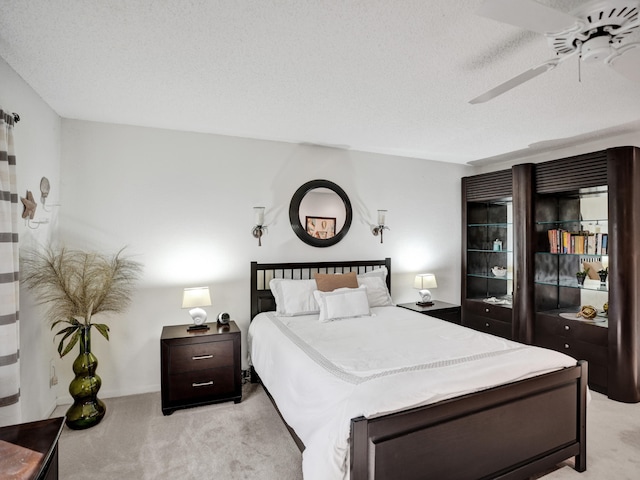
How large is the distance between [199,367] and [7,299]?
1545mm

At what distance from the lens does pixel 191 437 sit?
2.65m

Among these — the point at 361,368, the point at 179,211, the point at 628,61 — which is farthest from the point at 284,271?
the point at 628,61

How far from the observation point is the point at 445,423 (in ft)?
5.91

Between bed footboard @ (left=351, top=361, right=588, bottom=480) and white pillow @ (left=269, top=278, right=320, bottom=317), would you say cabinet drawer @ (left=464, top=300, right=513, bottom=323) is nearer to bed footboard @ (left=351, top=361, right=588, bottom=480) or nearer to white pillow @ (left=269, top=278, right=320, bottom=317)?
bed footboard @ (left=351, top=361, right=588, bottom=480)

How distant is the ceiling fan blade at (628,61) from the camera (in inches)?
64.6

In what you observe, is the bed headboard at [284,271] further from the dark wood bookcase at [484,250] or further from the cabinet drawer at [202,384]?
the dark wood bookcase at [484,250]

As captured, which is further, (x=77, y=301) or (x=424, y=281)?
(x=424, y=281)

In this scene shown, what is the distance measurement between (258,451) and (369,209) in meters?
3.02

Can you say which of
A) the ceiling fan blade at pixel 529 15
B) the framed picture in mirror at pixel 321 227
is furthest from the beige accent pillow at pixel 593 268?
the ceiling fan blade at pixel 529 15

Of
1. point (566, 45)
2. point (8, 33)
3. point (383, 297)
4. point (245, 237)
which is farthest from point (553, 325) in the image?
point (8, 33)

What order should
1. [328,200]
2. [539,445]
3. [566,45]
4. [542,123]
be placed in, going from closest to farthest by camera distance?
[566,45]
[539,445]
[542,123]
[328,200]

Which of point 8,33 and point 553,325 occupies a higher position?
point 8,33

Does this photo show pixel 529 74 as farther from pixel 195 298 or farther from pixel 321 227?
pixel 195 298

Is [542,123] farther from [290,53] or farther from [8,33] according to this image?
[8,33]
